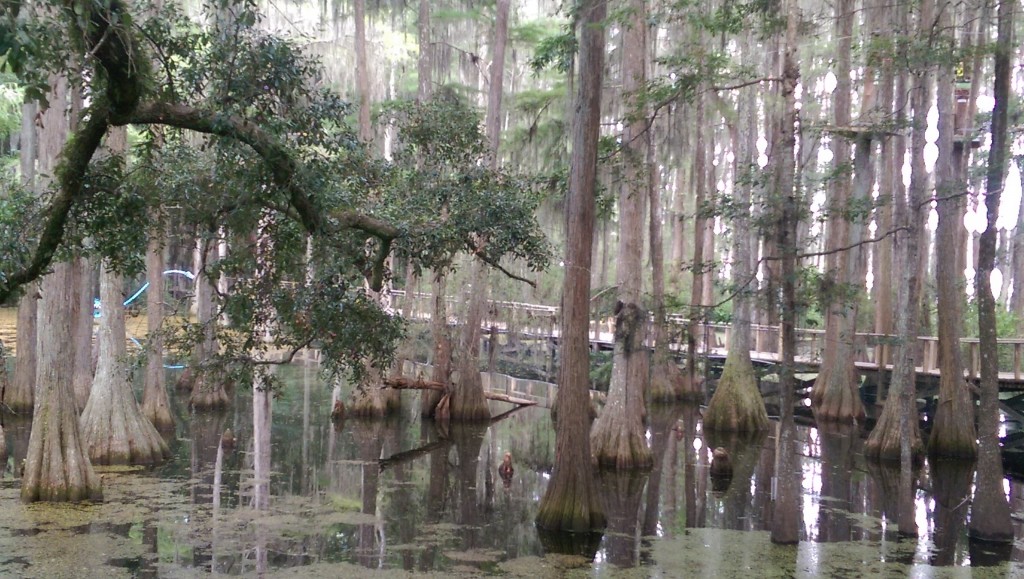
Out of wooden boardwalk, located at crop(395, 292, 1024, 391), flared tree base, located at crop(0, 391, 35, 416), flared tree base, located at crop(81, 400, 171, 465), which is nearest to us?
flared tree base, located at crop(81, 400, 171, 465)

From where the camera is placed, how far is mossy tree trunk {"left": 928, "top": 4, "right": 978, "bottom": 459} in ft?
38.7

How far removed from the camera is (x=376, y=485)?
504 inches

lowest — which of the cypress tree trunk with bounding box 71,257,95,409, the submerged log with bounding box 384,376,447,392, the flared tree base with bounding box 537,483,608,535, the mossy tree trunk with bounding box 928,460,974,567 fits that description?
the mossy tree trunk with bounding box 928,460,974,567

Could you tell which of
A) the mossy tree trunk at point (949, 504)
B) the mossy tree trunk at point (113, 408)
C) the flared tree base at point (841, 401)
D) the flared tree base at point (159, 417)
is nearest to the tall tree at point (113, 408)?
the mossy tree trunk at point (113, 408)

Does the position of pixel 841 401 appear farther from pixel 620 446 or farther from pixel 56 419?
pixel 56 419

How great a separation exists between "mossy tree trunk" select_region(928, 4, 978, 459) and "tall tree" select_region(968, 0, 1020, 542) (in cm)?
120

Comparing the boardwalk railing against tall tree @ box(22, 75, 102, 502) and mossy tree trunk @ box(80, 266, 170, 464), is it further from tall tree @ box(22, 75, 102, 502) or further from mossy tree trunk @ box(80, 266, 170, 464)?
tall tree @ box(22, 75, 102, 502)

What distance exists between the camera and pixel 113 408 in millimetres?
13070

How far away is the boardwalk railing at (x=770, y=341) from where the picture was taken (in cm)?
1756

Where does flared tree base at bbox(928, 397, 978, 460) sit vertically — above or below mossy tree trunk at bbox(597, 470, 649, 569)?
above

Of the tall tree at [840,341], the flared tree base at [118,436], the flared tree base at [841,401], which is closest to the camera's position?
the flared tree base at [118,436]

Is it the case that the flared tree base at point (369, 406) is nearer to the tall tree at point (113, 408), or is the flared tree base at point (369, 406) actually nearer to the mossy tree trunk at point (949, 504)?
Answer: the tall tree at point (113, 408)

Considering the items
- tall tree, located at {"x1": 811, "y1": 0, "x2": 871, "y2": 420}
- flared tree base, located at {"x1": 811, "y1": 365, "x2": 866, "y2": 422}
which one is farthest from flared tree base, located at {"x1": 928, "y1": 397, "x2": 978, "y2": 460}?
flared tree base, located at {"x1": 811, "y1": 365, "x2": 866, "y2": 422}

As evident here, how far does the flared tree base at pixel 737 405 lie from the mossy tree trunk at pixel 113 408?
10880mm
